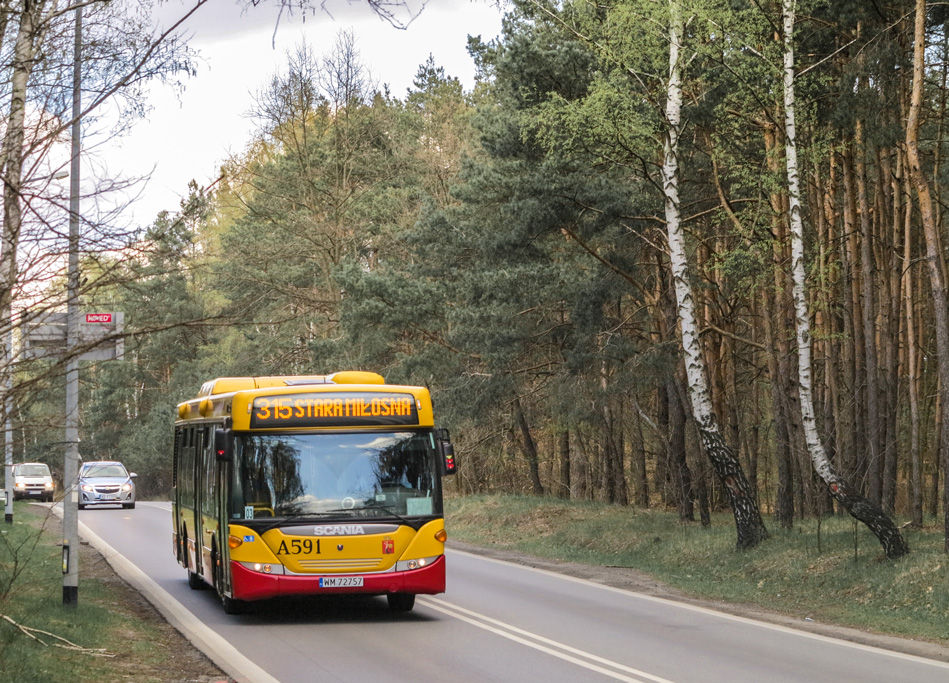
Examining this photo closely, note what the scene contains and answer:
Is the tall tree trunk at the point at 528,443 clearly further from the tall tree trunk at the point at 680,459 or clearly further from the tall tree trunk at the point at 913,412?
the tall tree trunk at the point at 913,412

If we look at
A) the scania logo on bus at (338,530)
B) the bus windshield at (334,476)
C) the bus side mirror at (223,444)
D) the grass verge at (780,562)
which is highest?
the bus side mirror at (223,444)

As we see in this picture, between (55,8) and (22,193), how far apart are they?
232 centimetres

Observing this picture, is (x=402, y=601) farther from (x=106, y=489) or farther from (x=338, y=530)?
(x=106, y=489)

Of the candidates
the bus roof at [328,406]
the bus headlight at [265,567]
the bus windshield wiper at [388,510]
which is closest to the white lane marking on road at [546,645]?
the bus windshield wiper at [388,510]

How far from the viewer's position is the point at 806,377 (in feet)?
62.3

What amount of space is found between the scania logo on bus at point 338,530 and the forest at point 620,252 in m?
2.80

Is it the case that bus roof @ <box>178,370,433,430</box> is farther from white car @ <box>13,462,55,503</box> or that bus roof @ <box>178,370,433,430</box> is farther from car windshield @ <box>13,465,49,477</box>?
car windshield @ <box>13,465,49,477</box>

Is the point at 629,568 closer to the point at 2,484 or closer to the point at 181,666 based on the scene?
the point at 181,666

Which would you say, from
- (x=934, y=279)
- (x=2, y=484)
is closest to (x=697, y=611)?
(x=934, y=279)

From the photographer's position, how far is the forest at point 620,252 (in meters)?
17.0

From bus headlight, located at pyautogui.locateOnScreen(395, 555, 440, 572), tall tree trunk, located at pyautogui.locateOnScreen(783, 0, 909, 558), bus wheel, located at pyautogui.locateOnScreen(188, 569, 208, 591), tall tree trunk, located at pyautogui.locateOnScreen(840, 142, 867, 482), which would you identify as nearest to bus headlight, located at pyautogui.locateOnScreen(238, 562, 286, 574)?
bus headlight, located at pyautogui.locateOnScreen(395, 555, 440, 572)

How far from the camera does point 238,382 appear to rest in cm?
1617

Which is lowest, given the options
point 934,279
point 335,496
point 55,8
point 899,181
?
point 335,496

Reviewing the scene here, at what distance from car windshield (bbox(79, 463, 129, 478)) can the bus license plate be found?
30970mm
